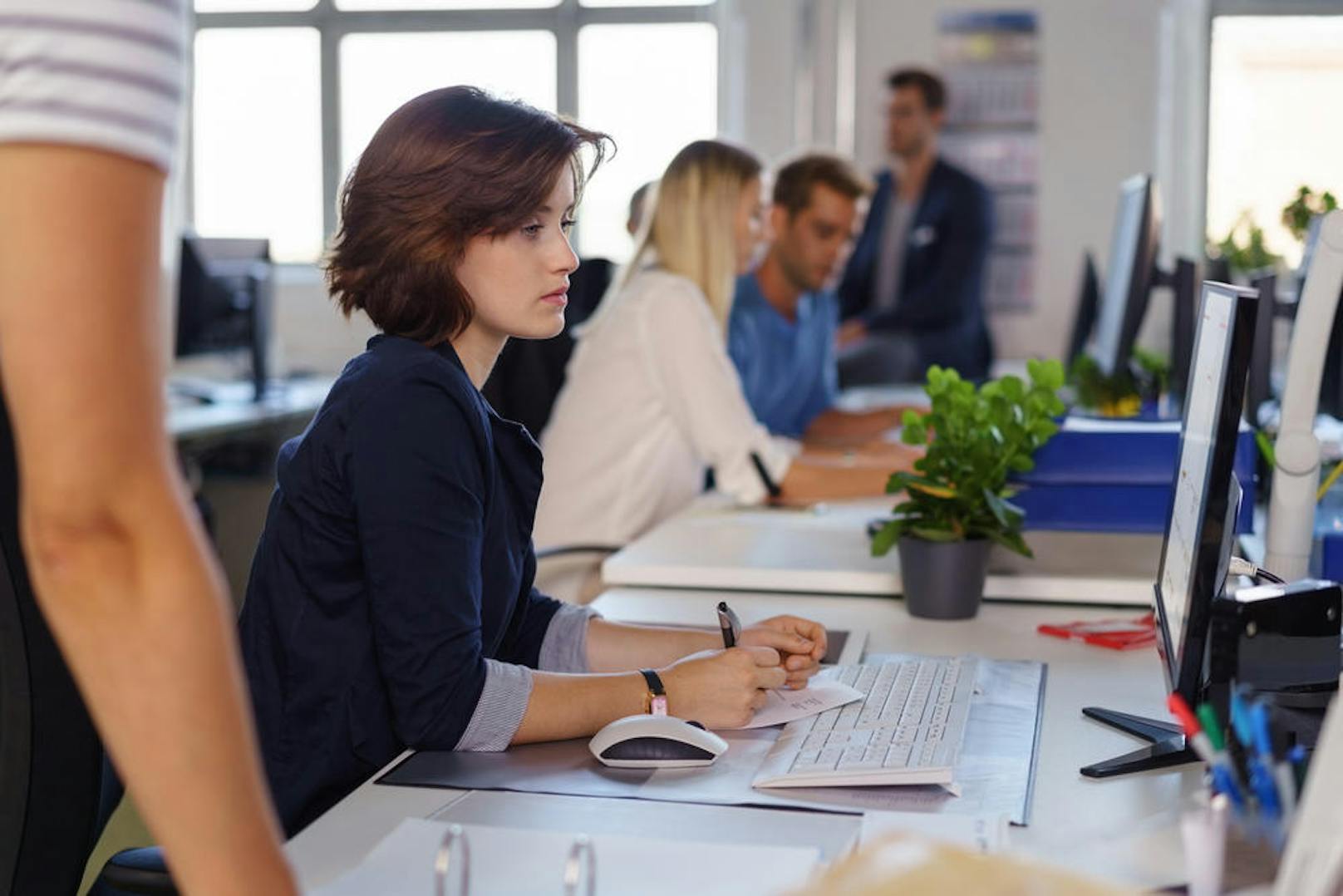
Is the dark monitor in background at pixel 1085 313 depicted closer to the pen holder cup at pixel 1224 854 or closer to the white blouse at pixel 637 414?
the white blouse at pixel 637 414

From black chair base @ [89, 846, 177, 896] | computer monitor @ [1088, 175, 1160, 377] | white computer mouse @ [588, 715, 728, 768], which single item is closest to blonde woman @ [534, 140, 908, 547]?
computer monitor @ [1088, 175, 1160, 377]

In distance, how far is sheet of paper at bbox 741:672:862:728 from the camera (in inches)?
56.9

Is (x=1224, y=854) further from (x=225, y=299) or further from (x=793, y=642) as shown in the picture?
(x=225, y=299)

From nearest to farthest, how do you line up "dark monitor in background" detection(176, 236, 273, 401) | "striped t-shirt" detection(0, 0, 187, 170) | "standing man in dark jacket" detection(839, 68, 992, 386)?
"striped t-shirt" detection(0, 0, 187, 170) < "dark monitor in background" detection(176, 236, 273, 401) < "standing man in dark jacket" detection(839, 68, 992, 386)

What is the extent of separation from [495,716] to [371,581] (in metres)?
0.16

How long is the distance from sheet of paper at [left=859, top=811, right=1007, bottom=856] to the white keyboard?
7 centimetres

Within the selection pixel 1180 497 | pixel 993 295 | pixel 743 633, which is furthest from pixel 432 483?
pixel 993 295

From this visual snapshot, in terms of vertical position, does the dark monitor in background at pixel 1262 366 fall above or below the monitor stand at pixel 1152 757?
above

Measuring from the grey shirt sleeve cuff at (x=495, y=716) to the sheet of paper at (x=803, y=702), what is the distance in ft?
Answer: 0.69

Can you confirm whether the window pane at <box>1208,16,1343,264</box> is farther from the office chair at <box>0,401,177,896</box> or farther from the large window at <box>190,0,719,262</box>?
the office chair at <box>0,401,177,896</box>

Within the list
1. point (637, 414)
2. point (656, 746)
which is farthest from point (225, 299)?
point (656, 746)

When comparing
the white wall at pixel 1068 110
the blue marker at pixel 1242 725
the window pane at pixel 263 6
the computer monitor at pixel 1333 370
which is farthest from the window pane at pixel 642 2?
the blue marker at pixel 1242 725

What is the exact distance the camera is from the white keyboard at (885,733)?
1.25m

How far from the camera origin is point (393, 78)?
7074 millimetres
